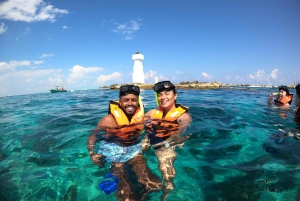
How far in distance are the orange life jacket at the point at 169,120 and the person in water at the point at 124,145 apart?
22.7 inches

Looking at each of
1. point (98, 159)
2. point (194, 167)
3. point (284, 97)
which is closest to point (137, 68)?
point (284, 97)

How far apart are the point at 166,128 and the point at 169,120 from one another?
1.09 feet

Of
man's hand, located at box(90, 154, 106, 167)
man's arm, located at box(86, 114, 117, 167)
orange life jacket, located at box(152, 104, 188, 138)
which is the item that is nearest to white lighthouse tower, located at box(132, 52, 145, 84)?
orange life jacket, located at box(152, 104, 188, 138)

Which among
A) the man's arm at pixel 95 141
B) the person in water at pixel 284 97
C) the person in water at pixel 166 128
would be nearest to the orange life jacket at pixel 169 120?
the person in water at pixel 166 128

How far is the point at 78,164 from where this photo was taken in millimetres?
3764

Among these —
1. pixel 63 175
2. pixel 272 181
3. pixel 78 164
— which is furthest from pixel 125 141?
pixel 272 181

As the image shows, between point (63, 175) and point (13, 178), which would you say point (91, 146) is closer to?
point (63, 175)

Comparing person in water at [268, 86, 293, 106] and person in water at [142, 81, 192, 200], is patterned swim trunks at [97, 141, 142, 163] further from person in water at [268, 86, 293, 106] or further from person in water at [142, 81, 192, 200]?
person in water at [268, 86, 293, 106]

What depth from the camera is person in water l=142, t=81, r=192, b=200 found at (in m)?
3.68

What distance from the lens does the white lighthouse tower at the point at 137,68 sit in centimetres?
4903

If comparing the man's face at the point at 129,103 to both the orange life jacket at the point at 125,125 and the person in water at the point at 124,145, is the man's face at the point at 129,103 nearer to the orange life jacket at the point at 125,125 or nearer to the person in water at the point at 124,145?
the person in water at the point at 124,145

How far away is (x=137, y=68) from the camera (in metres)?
49.3

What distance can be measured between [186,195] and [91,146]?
7.45 feet

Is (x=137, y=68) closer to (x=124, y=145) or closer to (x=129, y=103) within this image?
(x=129, y=103)
